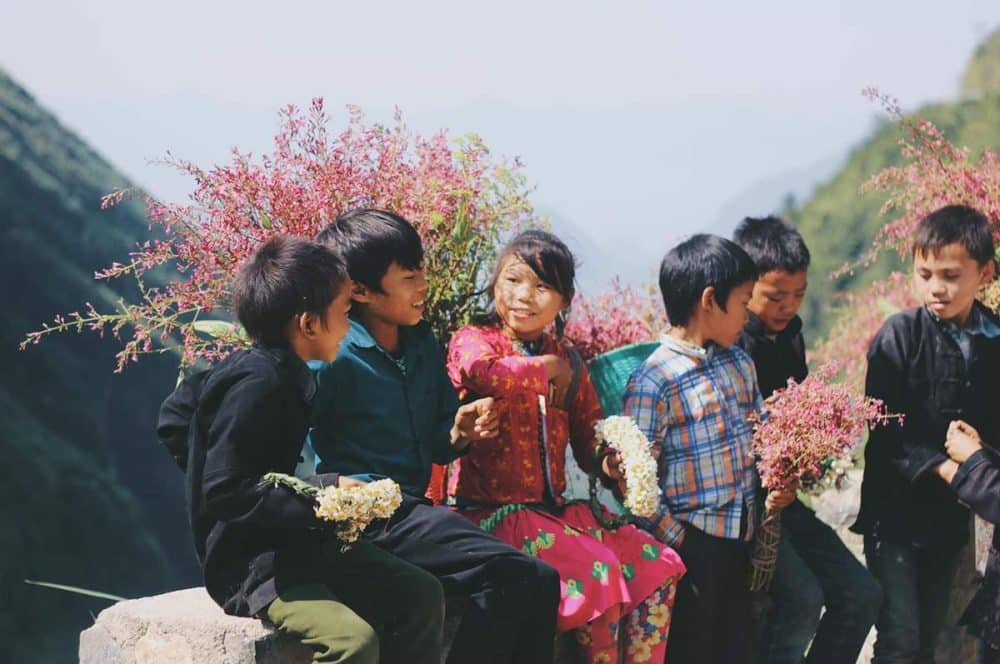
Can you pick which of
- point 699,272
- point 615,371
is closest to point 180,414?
point 615,371

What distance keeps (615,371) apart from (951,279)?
4.78 ft

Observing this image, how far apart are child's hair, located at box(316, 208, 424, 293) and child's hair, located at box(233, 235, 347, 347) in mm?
461

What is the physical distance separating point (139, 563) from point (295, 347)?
255 inches

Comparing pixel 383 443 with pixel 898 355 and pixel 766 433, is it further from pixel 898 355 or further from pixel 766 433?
pixel 898 355

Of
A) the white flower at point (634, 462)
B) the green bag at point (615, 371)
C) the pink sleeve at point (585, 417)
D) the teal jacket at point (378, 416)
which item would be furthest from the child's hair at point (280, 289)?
the green bag at point (615, 371)

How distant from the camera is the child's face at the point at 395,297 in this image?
4.25 metres

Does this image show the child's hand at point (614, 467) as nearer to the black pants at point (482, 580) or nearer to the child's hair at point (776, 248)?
the black pants at point (482, 580)

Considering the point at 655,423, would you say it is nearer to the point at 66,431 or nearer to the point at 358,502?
the point at 358,502

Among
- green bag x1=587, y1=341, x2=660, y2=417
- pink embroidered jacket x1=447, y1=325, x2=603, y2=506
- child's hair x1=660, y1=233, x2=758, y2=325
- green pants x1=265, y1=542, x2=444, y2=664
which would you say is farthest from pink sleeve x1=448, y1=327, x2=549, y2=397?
green pants x1=265, y1=542, x2=444, y2=664

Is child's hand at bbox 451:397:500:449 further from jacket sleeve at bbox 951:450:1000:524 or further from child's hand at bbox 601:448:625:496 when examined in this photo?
jacket sleeve at bbox 951:450:1000:524

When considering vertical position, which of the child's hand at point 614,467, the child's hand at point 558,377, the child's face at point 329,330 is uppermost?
the child's face at point 329,330

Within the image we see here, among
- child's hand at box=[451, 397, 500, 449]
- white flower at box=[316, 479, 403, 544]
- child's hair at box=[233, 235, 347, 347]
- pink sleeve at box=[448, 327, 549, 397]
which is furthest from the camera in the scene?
pink sleeve at box=[448, 327, 549, 397]

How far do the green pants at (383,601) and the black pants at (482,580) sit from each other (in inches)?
5.3

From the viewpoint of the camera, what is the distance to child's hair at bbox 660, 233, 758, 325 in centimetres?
478
